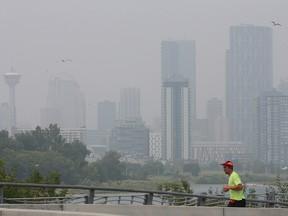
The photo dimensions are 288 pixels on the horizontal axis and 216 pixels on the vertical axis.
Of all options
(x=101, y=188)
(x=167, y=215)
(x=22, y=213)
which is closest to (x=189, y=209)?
(x=167, y=215)

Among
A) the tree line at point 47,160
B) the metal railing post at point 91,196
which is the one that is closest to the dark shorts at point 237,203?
the metal railing post at point 91,196

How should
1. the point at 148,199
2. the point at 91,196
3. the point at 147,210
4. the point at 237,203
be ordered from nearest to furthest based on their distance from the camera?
the point at 237,203 < the point at 147,210 < the point at 91,196 < the point at 148,199

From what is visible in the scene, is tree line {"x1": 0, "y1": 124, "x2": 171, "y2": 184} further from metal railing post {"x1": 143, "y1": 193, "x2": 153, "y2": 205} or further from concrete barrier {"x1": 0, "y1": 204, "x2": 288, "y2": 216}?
concrete barrier {"x1": 0, "y1": 204, "x2": 288, "y2": 216}

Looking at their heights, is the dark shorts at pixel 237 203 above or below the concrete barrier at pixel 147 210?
above

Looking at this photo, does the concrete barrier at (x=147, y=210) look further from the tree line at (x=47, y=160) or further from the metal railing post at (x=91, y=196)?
the tree line at (x=47, y=160)

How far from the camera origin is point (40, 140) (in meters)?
199

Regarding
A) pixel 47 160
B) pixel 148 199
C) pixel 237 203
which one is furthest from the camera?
pixel 47 160

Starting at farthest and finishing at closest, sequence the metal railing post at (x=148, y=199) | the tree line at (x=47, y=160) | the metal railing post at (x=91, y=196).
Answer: the tree line at (x=47, y=160), the metal railing post at (x=148, y=199), the metal railing post at (x=91, y=196)

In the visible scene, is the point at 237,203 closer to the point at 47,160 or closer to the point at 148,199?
the point at 148,199

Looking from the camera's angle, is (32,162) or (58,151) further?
(58,151)

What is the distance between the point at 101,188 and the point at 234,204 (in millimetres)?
2855

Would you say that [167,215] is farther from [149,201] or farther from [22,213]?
[22,213]

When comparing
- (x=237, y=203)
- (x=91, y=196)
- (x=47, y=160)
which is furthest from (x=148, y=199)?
(x=47, y=160)

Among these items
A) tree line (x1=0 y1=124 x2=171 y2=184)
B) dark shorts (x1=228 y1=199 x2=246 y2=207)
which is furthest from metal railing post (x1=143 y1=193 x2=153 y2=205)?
tree line (x1=0 y1=124 x2=171 y2=184)
